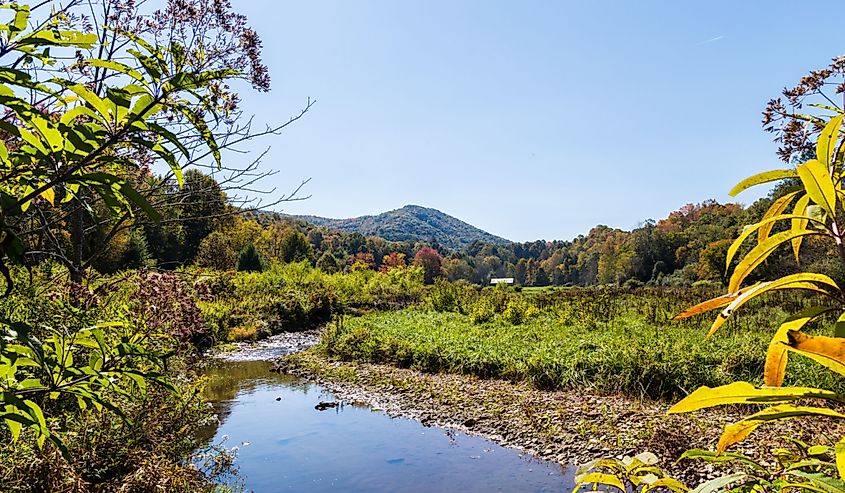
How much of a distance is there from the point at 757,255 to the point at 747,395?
0.29 meters

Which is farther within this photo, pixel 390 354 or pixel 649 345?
pixel 390 354

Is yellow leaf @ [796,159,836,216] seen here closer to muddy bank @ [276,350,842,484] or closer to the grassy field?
muddy bank @ [276,350,842,484]

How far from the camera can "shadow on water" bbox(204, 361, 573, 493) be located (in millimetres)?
5152

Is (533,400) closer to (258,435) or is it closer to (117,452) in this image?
(258,435)

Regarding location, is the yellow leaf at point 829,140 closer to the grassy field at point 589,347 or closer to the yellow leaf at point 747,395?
the yellow leaf at point 747,395

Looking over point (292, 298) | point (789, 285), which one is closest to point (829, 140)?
point (789, 285)

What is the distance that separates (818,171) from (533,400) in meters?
6.93

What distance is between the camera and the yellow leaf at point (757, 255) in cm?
71

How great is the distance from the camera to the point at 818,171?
61cm

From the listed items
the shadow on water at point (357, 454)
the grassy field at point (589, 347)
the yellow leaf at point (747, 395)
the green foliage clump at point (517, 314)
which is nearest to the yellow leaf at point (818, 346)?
the yellow leaf at point (747, 395)

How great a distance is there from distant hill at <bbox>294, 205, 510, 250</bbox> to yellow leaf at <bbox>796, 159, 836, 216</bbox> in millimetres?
130884

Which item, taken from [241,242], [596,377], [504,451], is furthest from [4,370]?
[241,242]

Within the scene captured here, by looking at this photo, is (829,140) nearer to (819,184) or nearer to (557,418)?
(819,184)

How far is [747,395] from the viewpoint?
53cm
